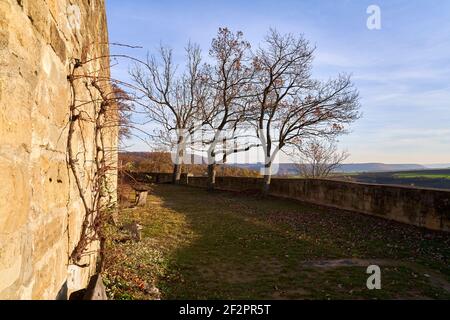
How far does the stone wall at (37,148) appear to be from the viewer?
133 cm

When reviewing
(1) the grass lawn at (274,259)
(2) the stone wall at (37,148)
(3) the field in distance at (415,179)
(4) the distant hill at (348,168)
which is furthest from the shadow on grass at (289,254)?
(3) the field in distance at (415,179)

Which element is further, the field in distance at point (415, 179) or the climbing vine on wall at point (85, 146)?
the field in distance at point (415, 179)

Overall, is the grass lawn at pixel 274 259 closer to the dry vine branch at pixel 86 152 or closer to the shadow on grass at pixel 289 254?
the shadow on grass at pixel 289 254

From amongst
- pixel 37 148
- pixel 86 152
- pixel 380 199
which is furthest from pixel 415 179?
pixel 37 148

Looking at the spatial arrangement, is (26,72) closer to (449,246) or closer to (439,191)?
(449,246)

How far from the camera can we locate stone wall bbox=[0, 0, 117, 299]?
1.33 metres

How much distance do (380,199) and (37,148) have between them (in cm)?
1115

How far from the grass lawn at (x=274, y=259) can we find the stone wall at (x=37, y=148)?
2.09 m

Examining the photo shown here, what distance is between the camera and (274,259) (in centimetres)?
660

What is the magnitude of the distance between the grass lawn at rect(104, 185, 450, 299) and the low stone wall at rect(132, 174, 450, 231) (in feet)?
1.32

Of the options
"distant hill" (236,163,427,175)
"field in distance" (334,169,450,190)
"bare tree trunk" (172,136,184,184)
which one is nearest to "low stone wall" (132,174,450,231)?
"distant hill" (236,163,427,175)

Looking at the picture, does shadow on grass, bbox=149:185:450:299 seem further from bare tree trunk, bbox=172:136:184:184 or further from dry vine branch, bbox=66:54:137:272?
bare tree trunk, bbox=172:136:184:184

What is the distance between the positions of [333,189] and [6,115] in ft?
45.3
